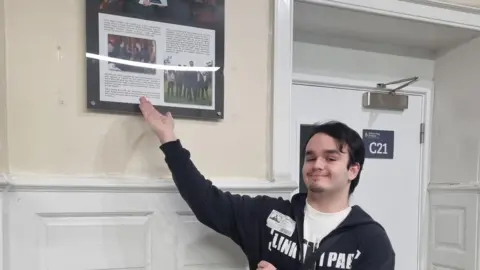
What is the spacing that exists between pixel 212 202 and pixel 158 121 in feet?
0.96

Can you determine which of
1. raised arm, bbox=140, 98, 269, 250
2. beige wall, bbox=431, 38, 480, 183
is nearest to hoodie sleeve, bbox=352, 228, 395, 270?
raised arm, bbox=140, 98, 269, 250

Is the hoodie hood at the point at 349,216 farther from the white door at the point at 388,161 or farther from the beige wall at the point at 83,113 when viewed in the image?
the white door at the point at 388,161

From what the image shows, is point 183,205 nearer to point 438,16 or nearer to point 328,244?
point 328,244

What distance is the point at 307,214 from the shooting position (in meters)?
1.49

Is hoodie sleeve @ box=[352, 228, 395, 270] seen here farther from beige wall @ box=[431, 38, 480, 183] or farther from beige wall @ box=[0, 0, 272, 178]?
beige wall @ box=[431, 38, 480, 183]

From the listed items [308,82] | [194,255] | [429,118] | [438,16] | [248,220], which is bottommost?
[194,255]

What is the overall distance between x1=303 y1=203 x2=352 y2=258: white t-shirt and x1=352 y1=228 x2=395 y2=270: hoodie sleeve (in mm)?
101

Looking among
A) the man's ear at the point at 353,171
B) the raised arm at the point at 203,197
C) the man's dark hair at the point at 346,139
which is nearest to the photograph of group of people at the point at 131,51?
the raised arm at the point at 203,197

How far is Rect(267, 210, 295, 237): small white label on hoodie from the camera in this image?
147cm

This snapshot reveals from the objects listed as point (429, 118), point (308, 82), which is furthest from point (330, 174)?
point (429, 118)

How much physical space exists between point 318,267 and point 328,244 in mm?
71

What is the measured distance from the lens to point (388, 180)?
7.52 ft

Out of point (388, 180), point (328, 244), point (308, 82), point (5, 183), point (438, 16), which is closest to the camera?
point (5, 183)

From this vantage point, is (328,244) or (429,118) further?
(429,118)
